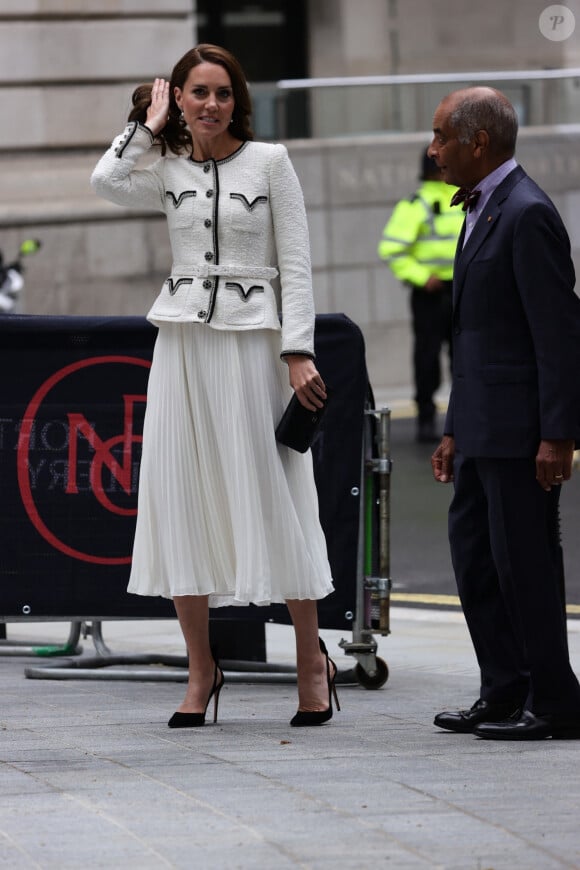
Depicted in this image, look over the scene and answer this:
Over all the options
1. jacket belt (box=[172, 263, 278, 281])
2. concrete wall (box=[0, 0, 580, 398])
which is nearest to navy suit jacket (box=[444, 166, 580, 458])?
jacket belt (box=[172, 263, 278, 281])

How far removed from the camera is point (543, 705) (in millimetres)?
5469

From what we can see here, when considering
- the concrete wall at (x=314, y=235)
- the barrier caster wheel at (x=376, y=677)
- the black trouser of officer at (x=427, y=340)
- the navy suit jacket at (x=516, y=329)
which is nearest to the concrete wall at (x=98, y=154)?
the concrete wall at (x=314, y=235)

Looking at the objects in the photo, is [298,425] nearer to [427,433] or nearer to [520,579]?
[520,579]

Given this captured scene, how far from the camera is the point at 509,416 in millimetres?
5391

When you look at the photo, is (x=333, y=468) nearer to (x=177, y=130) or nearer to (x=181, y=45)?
(x=177, y=130)

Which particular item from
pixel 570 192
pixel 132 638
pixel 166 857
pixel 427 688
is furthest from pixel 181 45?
pixel 166 857

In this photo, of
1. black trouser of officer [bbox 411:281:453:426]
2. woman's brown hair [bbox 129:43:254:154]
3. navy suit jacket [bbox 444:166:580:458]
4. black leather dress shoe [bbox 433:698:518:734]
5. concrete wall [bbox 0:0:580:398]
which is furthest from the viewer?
concrete wall [bbox 0:0:580:398]

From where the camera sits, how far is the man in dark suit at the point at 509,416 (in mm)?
5297

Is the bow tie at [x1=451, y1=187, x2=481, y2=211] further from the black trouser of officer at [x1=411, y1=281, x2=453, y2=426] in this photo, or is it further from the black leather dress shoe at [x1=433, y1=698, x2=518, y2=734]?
the black trouser of officer at [x1=411, y1=281, x2=453, y2=426]

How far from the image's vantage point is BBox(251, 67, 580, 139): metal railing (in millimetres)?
17484

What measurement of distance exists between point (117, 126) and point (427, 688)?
40.5 feet

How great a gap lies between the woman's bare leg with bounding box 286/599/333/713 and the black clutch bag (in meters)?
0.48

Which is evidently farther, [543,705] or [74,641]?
[74,641]

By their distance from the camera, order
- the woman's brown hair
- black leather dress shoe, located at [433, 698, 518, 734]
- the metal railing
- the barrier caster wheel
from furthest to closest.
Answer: the metal railing
the barrier caster wheel
the woman's brown hair
black leather dress shoe, located at [433, 698, 518, 734]
